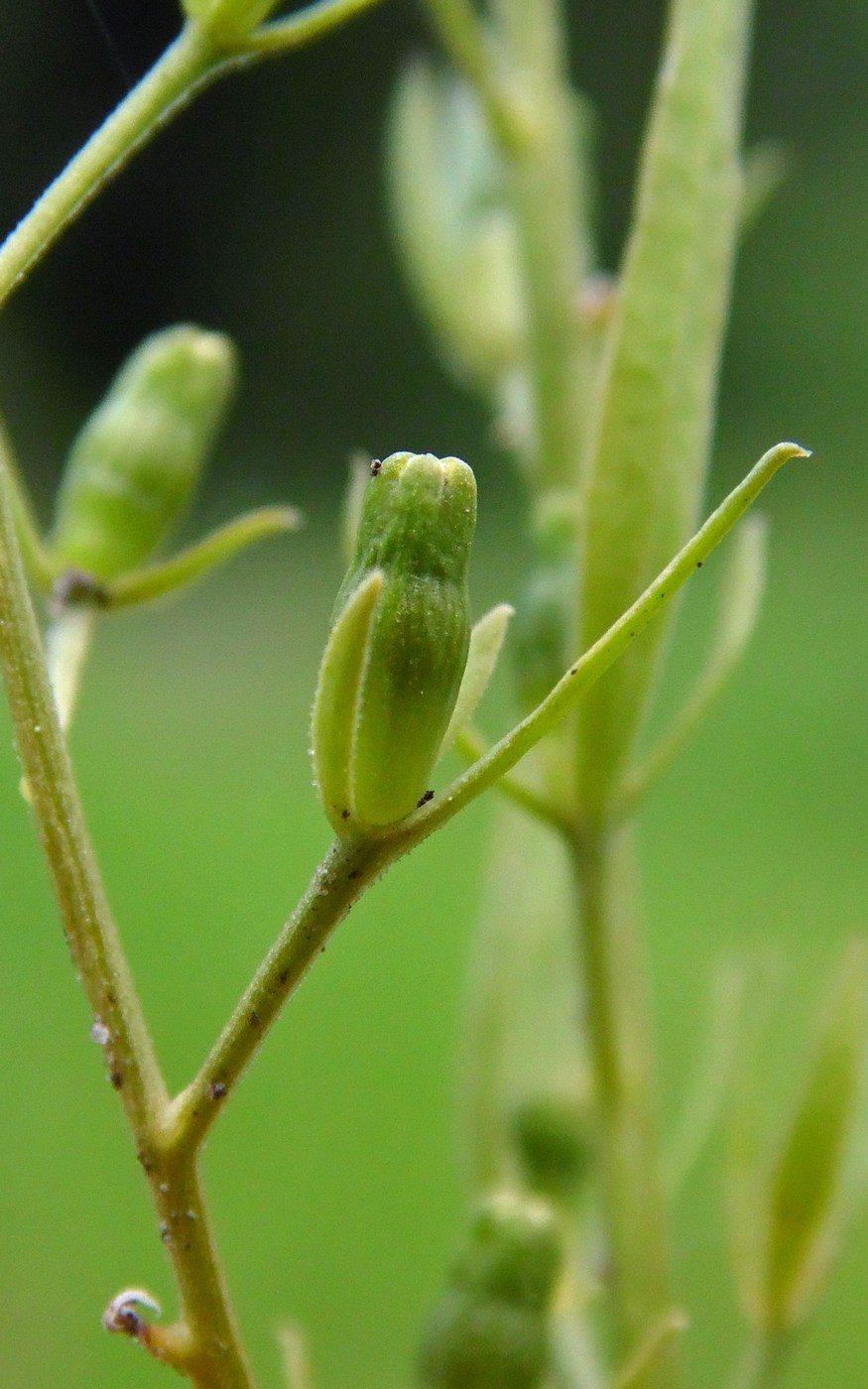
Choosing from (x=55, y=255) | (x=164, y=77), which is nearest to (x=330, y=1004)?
(x=164, y=77)

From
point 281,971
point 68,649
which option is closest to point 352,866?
point 281,971

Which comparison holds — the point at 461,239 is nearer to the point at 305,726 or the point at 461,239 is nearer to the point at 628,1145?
the point at 628,1145

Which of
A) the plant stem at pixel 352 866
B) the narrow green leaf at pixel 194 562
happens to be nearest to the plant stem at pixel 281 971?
the plant stem at pixel 352 866

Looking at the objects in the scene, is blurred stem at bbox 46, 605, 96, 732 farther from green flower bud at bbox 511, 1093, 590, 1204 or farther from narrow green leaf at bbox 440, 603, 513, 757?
green flower bud at bbox 511, 1093, 590, 1204

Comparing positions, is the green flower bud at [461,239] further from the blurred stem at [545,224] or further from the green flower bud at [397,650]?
the green flower bud at [397,650]

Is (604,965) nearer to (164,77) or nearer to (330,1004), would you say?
(164,77)

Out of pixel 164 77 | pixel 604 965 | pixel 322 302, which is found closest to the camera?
Result: pixel 164 77

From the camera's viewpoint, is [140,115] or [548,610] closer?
[140,115]
